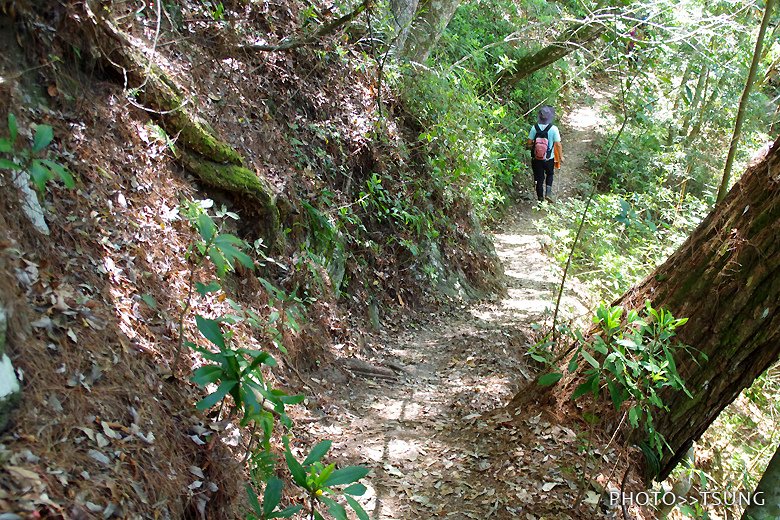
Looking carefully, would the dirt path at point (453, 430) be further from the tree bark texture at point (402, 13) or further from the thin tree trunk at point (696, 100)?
the thin tree trunk at point (696, 100)

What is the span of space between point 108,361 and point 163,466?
0.60 meters

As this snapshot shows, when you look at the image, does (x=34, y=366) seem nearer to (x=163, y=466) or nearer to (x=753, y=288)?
(x=163, y=466)

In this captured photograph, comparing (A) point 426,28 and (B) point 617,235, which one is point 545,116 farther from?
(A) point 426,28

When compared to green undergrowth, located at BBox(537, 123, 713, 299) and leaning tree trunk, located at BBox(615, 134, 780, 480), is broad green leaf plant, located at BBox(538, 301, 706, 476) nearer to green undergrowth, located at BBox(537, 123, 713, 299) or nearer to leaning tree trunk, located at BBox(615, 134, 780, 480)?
leaning tree trunk, located at BBox(615, 134, 780, 480)

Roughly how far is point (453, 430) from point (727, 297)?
231 centimetres

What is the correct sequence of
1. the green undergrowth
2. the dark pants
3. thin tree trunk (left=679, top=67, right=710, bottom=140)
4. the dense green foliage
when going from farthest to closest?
thin tree trunk (left=679, top=67, right=710, bottom=140), the dark pants, the green undergrowth, the dense green foliage

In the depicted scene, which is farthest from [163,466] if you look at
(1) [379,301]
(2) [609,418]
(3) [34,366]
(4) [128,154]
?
(1) [379,301]

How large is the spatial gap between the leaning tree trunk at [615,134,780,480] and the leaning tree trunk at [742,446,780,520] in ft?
1.52

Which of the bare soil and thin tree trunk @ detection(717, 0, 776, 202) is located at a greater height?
thin tree trunk @ detection(717, 0, 776, 202)

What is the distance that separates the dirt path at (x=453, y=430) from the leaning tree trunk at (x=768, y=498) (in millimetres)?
992

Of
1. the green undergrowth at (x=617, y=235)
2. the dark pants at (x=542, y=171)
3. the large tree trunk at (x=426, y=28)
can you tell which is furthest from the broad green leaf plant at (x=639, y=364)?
the dark pants at (x=542, y=171)

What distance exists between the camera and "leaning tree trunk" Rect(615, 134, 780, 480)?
3561mm

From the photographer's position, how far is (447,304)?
840cm

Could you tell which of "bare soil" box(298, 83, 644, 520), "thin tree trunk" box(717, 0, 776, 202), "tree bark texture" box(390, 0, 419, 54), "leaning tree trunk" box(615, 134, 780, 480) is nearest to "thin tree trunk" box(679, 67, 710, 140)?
"tree bark texture" box(390, 0, 419, 54)
